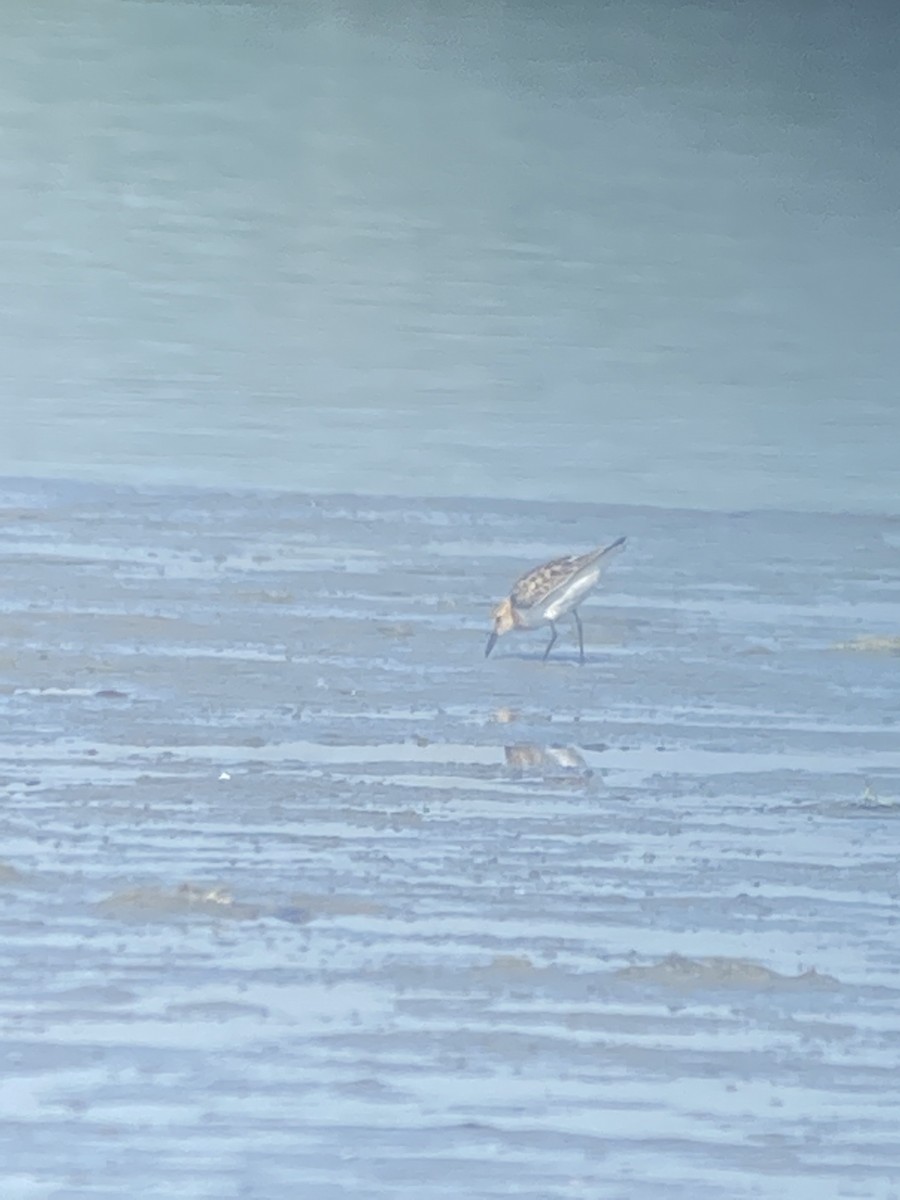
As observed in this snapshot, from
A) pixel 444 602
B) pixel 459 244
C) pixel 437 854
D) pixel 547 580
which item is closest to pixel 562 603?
pixel 547 580

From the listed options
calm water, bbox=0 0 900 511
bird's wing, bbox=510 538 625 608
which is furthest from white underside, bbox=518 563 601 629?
calm water, bbox=0 0 900 511

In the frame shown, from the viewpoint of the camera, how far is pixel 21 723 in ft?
5.85

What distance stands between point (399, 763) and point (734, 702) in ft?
1.29

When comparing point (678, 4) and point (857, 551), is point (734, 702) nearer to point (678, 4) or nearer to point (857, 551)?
point (857, 551)

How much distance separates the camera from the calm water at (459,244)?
2.34 metres

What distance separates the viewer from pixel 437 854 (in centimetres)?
157

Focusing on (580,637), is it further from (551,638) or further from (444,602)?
(444,602)

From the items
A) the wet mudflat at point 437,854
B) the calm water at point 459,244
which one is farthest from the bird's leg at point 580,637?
the calm water at point 459,244

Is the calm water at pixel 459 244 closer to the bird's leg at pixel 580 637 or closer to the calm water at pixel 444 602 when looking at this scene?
the calm water at pixel 444 602

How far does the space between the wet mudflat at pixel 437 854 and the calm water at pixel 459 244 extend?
109mm

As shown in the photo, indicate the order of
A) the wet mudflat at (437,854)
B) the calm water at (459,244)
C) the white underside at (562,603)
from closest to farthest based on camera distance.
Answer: the wet mudflat at (437,854), the white underside at (562,603), the calm water at (459,244)

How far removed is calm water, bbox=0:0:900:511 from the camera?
2344mm

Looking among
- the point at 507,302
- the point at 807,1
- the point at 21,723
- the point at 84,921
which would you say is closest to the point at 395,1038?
the point at 84,921

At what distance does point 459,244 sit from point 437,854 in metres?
1.06
